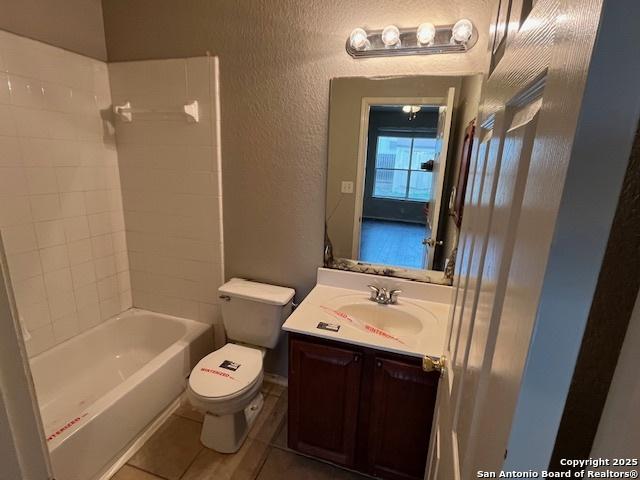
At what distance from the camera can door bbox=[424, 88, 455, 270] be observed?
1605 mm

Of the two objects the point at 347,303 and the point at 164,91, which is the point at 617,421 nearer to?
the point at 347,303

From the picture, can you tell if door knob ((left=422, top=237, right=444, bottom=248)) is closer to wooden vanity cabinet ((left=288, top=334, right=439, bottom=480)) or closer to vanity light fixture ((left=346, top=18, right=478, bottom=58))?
wooden vanity cabinet ((left=288, top=334, right=439, bottom=480))

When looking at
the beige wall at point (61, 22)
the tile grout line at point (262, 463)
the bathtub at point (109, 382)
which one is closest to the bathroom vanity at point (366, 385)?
the tile grout line at point (262, 463)

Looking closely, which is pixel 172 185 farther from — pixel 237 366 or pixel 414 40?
pixel 414 40

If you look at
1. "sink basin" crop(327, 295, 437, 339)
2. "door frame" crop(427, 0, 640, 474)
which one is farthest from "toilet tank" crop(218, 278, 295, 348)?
"door frame" crop(427, 0, 640, 474)

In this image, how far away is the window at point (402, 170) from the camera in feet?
5.72

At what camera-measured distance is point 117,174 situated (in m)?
2.22

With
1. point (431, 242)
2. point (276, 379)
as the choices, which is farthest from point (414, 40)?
point (276, 379)

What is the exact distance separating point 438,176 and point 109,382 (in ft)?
7.68

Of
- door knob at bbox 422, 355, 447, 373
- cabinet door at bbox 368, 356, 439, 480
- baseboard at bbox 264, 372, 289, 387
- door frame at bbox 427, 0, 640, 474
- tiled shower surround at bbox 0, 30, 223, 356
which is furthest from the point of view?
baseboard at bbox 264, 372, 289, 387

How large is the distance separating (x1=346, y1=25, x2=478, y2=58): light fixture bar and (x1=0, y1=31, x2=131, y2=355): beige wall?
5.22ft

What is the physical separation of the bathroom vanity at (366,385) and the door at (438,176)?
223 millimetres

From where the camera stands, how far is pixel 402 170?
1.78m

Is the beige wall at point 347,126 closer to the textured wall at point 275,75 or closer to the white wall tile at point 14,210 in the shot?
the textured wall at point 275,75
